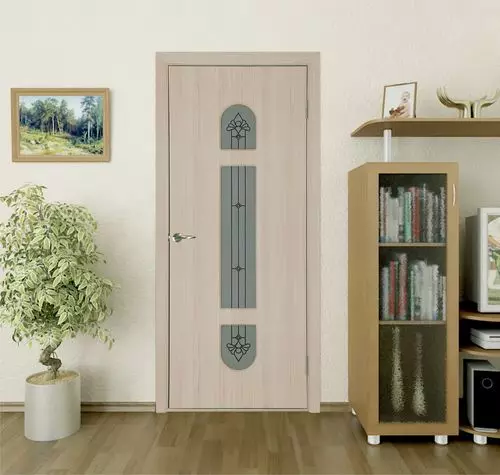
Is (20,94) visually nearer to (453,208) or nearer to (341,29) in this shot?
(341,29)

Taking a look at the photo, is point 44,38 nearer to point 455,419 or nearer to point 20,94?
point 20,94

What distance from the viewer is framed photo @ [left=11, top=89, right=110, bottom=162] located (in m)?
3.09

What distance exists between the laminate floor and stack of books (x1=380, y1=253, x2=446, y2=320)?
0.67 metres

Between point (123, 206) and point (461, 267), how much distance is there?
207 centimetres

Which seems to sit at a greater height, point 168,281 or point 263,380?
point 168,281

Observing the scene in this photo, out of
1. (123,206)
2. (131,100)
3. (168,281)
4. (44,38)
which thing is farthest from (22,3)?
(168,281)

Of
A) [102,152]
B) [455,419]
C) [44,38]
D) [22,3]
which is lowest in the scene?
[455,419]

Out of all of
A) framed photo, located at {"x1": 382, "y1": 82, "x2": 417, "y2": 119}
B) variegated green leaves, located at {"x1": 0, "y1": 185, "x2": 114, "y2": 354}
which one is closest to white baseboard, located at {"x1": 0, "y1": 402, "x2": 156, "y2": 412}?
variegated green leaves, located at {"x1": 0, "y1": 185, "x2": 114, "y2": 354}

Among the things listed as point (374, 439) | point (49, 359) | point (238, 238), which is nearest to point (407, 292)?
point (374, 439)

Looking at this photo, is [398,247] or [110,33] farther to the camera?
[110,33]

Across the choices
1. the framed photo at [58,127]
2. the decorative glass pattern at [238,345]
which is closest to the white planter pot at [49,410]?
the decorative glass pattern at [238,345]

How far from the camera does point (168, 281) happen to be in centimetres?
311

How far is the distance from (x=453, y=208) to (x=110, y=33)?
2.22 meters

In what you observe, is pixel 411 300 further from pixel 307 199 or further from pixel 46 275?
pixel 46 275
